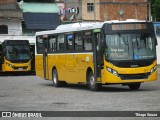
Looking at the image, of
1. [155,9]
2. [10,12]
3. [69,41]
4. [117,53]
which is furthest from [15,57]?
[155,9]

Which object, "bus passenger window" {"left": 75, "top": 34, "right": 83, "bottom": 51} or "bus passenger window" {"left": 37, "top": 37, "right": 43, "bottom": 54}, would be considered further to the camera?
"bus passenger window" {"left": 37, "top": 37, "right": 43, "bottom": 54}

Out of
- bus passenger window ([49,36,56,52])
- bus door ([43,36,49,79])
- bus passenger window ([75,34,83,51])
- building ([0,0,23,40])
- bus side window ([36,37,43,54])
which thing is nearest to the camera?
bus passenger window ([75,34,83,51])

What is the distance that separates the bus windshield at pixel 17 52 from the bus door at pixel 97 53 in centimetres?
2314

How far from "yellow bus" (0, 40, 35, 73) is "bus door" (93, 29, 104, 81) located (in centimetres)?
2301

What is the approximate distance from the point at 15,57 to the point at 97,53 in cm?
2350

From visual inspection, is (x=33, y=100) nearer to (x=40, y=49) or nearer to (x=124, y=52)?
(x=124, y=52)

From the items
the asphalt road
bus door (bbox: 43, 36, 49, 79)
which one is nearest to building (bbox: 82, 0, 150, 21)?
bus door (bbox: 43, 36, 49, 79)

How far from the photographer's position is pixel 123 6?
261 ft

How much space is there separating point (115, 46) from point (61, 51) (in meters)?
5.30

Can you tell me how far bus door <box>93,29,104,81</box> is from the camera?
77.6 ft

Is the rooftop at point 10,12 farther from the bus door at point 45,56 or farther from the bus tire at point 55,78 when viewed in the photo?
the bus tire at point 55,78

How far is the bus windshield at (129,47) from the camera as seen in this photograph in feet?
76.6

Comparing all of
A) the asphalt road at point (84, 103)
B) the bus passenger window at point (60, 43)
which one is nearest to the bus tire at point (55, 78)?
the bus passenger window at point (60, 43)

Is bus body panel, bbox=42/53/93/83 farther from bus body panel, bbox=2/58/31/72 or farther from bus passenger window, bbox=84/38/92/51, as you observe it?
bus body panel, bbox=2/58/31/72
